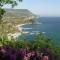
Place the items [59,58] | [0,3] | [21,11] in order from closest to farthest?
[59,58] → [0,3] → [21,11]

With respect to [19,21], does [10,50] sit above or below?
above

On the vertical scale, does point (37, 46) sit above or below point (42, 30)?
above

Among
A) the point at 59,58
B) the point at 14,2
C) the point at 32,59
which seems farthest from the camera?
the point at 14,2

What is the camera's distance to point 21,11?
131 metres

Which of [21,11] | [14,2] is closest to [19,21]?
[21,11]

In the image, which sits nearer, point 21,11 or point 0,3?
point 0,3

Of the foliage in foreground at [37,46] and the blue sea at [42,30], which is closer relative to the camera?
the foliage in foreground at [37,46]

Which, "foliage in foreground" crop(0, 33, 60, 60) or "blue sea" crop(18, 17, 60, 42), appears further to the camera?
"blue sea" crop(18, 17, 60, 42)

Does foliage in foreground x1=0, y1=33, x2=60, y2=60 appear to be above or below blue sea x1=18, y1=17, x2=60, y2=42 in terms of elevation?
above

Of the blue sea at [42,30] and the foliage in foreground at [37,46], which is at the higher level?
the foliage in foreground at [37,46]

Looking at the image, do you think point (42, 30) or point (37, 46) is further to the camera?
point (42, 30)

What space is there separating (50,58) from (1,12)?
13.6ft

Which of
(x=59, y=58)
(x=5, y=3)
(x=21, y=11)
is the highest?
(x=5, y=3)

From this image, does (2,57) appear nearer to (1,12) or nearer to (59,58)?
(59,58)
